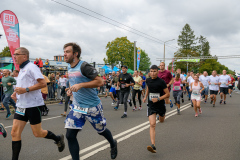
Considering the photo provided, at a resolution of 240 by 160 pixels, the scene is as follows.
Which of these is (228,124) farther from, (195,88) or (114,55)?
(114,55)

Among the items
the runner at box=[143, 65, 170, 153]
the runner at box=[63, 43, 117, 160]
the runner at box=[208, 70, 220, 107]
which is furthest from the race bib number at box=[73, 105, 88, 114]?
the runner at box=[208, 70, 220, 107]

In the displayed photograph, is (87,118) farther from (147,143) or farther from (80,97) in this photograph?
(147,143)

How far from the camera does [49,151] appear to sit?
4562mm

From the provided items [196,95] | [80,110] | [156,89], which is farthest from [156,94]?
[196,95]

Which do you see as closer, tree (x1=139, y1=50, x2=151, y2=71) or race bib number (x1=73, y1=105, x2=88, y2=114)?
race bib number (x1=73, y1=105, x2=88, y2=114)

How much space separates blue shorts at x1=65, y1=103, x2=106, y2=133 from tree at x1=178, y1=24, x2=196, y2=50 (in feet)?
236

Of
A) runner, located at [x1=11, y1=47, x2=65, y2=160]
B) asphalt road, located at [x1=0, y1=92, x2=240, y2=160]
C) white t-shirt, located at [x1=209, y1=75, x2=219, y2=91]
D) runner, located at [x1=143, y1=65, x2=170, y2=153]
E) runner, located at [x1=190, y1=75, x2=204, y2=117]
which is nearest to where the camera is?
runner, located at [x1=11, y1=47, x2=65, y2=160]

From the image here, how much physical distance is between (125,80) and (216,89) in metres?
6.08

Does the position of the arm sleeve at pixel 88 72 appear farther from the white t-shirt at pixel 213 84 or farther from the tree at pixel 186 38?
the tree at pixel 186 38

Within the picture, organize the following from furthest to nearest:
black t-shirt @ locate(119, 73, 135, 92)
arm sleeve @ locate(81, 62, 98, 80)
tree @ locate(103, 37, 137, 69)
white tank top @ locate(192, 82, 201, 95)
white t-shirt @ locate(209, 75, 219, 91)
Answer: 1. tree @ locate(103, 37, 137, 69)
2. white t-shirt @ locate(209, 75, 219, 91)
3. black t-shirt @ locate(119, 73, 135, 92)
4. white tank top @ locate(192, 82, 201, 95)
5. arm sleeve @ locate(81, 62, 98, 80)

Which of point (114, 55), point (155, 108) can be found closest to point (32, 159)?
point (155, 108)

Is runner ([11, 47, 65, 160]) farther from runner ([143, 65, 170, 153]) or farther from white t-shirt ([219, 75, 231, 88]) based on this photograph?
white t-shirt ([219, 75, 231, 88])

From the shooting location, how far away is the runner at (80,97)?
328 centimetres

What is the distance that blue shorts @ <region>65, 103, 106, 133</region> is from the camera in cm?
332
